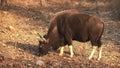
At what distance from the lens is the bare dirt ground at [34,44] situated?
11.2 metres

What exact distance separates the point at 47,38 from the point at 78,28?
3.94 feet

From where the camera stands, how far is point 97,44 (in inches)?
512

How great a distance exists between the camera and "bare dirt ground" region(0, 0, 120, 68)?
11.2 metres

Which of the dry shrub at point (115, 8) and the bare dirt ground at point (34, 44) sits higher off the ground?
the bare dirt ground at point (34, 44)

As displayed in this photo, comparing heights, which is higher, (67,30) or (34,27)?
(67,30)

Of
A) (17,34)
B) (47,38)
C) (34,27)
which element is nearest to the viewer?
(47,38)

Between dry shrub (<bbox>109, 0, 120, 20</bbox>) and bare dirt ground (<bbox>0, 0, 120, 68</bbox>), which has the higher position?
bare dirt ground (<bbox>0, 0, 120, 68</bbox>)

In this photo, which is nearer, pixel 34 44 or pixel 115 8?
pixel 34 44

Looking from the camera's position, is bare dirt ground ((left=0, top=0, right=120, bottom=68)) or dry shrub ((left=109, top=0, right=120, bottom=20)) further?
dry shrub ((left=109, top=0, right=120, bottom=20))

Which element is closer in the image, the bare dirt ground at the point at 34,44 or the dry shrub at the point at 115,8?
the bare dirt ground at the point at 34,44

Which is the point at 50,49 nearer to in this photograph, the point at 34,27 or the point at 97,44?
the point at 97,44

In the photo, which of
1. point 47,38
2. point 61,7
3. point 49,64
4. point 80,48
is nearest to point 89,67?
point 49,64

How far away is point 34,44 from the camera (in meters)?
14.3

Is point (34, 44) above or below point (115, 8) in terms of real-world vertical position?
above
